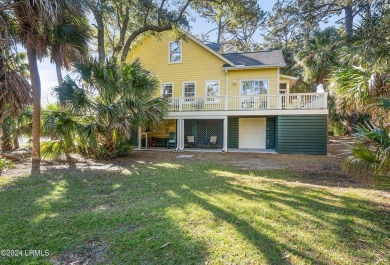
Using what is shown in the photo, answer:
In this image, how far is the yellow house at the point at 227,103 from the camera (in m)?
12.0

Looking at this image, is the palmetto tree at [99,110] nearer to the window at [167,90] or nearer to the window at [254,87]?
the window at [167,90]

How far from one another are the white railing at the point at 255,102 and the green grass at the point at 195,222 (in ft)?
23.4

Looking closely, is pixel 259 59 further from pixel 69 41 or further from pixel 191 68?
pixel 69 41

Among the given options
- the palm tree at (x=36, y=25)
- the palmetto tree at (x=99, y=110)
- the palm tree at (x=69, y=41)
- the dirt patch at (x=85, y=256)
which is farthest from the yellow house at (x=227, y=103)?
the dirt patch at (x=85, y=256)

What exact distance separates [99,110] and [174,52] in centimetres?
844

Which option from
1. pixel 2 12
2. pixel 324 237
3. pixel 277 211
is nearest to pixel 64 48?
pixel 2 12

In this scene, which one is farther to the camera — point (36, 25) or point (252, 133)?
point (252, 133)

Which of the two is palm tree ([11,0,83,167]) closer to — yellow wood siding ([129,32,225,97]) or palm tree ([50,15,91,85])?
palm tree ([50,15,91,85])

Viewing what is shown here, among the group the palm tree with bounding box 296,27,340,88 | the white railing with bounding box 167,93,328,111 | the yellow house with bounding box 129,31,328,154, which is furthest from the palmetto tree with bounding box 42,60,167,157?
the palm tree with bounding box 296,27,340,88

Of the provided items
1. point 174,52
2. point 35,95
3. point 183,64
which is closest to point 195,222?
point 35,95

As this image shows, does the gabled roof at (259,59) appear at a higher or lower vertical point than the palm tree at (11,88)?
higher

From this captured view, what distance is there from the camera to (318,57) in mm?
16125

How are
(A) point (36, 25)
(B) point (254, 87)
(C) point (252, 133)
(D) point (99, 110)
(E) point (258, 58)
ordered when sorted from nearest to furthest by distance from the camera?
1. (A) point (36, 25)
2. (D) point (99, 110)
3. (B) point (254, 87)
4. (C) point (252, 133)
5. (E) point (258, 58)

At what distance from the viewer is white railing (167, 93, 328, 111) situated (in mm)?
11836
